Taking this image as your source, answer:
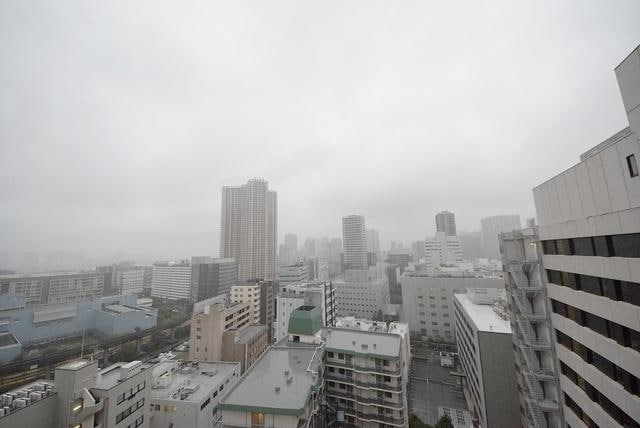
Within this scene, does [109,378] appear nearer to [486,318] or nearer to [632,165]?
[632,165]

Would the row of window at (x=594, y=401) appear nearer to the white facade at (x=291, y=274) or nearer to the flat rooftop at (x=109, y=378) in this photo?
the flat rooftop at (x=109, y=378)

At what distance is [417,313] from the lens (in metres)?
57.4

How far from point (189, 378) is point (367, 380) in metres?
20.2

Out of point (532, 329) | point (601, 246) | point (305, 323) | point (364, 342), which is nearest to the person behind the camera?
point (601, 246)

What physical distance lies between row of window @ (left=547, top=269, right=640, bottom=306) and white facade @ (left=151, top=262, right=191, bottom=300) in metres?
121

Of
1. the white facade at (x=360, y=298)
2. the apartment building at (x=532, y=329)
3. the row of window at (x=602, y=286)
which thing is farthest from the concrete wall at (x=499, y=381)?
the white facade at (x=360, y=298)

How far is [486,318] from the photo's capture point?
30.1 m

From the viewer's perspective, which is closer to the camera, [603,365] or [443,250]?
[603,365]

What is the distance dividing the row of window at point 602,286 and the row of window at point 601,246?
113 centimetres

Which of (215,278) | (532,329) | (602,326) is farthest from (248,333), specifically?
(215,278)

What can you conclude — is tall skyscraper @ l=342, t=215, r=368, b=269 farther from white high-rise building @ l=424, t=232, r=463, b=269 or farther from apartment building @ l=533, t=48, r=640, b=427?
apartment building @ l=533, t=48, r=640, b=427

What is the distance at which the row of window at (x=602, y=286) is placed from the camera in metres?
9.75

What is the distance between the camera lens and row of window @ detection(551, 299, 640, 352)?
32.1 ft

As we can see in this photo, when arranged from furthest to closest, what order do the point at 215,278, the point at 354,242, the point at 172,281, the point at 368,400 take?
the point at 354,242, the point at 172,281, the point at 215,278, the point at 368,400
